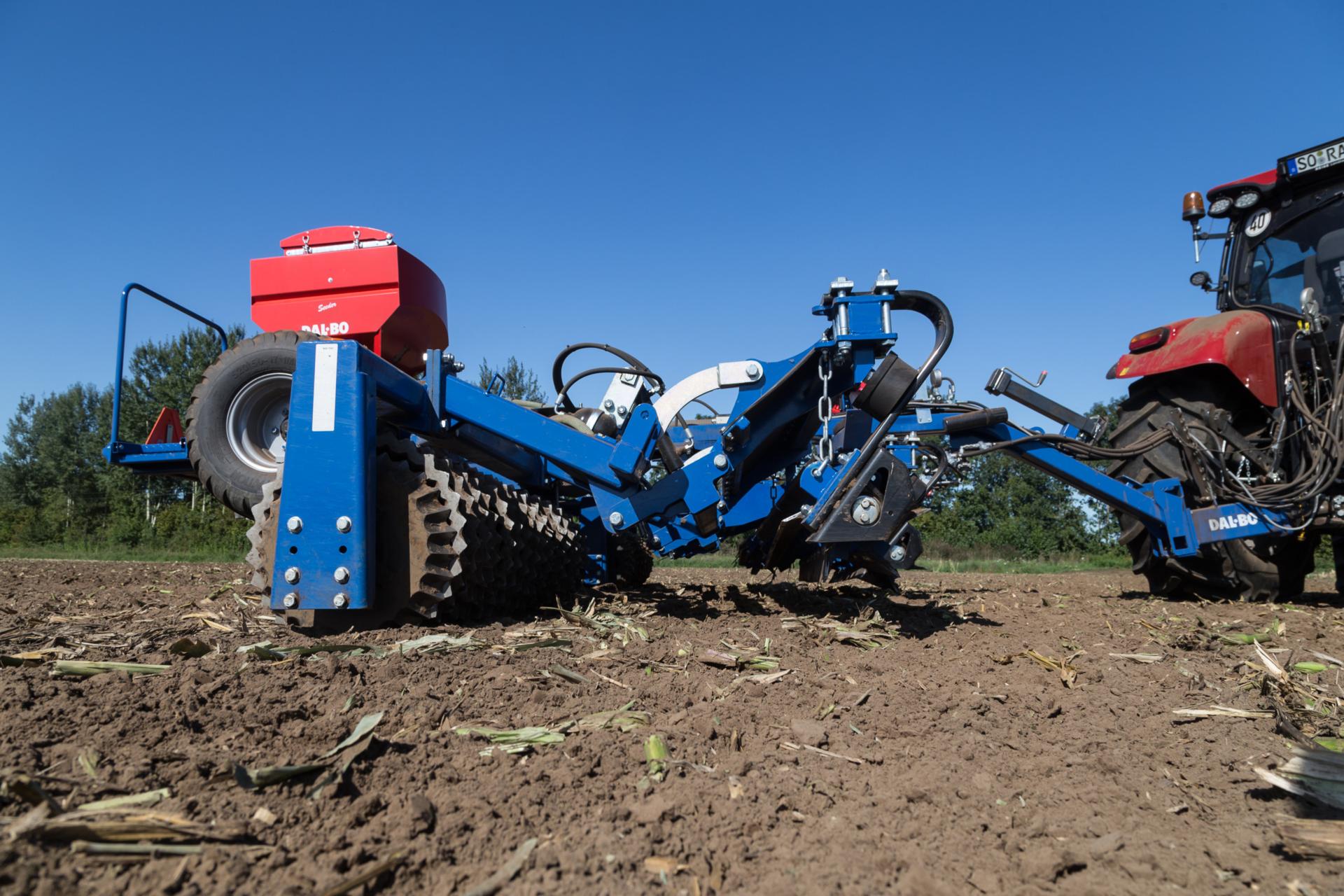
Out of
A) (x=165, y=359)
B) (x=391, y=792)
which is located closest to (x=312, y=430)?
(x=391, y=792)

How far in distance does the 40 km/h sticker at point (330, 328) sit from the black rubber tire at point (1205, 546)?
5.30 meters

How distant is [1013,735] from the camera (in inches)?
99.3

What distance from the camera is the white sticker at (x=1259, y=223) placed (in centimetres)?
595

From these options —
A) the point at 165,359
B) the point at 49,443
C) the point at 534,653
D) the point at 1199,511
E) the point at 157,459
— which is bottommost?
the point at 534,653

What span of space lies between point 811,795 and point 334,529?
2400 millimetres

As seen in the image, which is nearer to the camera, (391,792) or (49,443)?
(391,792)

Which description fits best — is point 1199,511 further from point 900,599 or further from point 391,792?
point 391,792

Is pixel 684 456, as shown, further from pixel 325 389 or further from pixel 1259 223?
pixel 1259 223

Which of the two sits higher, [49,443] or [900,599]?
[49,443]

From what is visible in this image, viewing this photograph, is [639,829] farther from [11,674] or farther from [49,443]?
[49,443]

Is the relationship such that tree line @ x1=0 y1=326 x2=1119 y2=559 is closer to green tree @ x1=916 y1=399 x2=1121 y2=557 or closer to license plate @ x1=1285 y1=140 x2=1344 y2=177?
green tree @ x1=916 y1=399 x2=1121 y2=557

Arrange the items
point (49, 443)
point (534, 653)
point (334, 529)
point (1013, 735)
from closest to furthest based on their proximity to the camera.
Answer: point (1013, 735)
point (534, 653)
point (334, 529)
point (49, 443)

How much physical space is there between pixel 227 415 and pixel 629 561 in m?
3.30

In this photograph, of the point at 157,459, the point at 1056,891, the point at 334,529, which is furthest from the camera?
the point at 157,459
